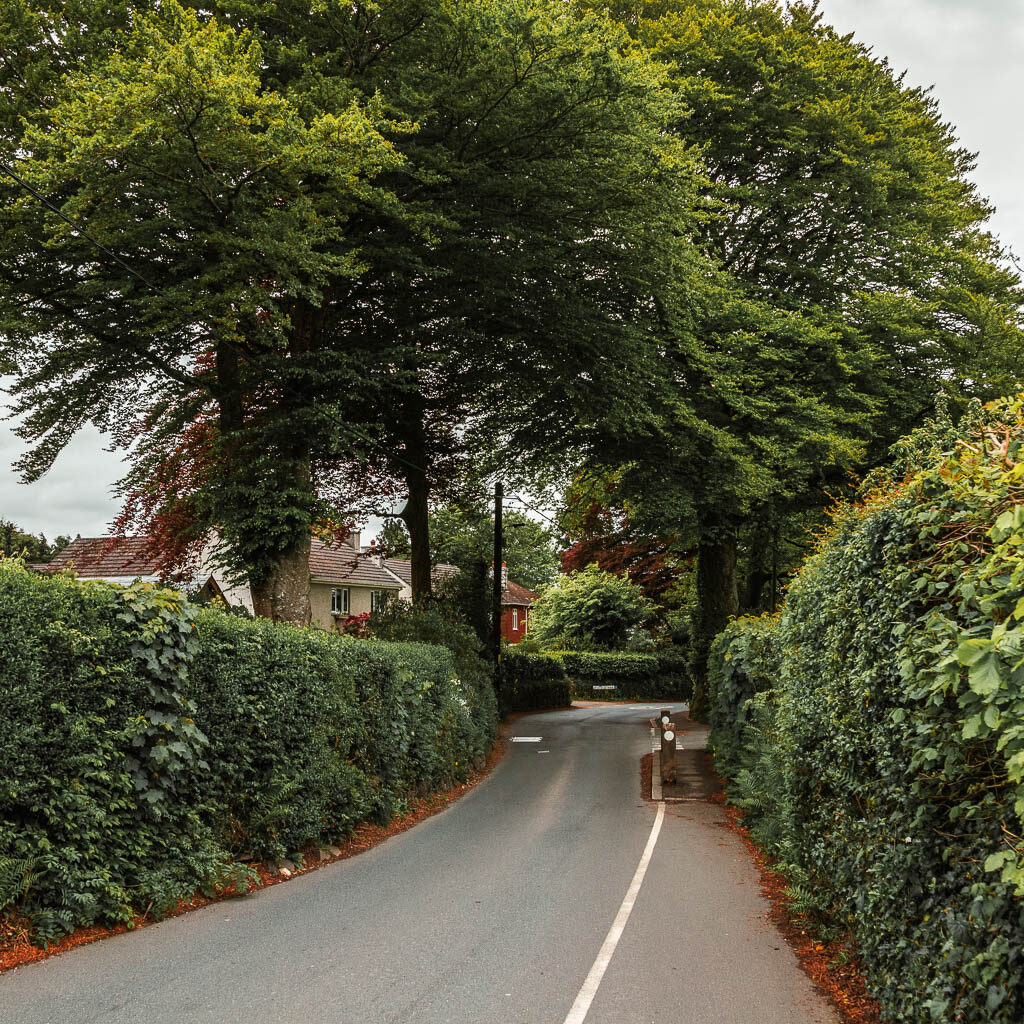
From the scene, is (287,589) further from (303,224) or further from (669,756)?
(669,756)

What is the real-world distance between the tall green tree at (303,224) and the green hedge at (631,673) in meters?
30.5

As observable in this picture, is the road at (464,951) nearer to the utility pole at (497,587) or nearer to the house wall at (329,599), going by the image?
the utility pole at (497,587)

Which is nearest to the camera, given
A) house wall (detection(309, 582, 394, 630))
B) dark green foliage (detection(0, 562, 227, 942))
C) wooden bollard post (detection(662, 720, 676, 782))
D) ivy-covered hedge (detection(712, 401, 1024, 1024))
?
ivy-covered hedge (detection(712, 401, 1024, 1024))

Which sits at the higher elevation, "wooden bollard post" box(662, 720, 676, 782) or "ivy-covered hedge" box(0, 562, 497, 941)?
"ivy-covered hedge" box(0, 562, 497, 941)

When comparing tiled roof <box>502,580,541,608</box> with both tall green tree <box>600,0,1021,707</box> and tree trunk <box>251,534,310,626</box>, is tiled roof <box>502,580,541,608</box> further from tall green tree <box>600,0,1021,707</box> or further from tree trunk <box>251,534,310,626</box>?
tree trunk <box>251,534,310,626</box>

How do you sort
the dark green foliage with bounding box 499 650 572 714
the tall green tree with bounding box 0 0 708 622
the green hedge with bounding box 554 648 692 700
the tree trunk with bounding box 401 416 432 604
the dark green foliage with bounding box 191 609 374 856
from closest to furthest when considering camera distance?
the dark green foliage with bounding box 191 609 374 856
the tall green tree with bounding box 0 0 708 622
the tree trunk with bounding box 401 416 432 604
the dark green foliage with bounding box 499 650 572 714
the green hedge with bounding box 554 648 692 700

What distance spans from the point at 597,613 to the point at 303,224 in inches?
1563

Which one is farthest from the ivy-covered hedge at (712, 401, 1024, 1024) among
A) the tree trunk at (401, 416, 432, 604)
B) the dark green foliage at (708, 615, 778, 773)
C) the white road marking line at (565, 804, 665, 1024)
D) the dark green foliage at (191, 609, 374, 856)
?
the tree trunk at (401, 416, 432, 604)

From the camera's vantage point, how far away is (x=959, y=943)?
4.12 meters

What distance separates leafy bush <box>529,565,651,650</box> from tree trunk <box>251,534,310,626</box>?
34877 mm

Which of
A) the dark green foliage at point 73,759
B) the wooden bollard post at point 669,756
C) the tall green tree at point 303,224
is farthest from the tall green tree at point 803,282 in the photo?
the dark green foliage at point 73,759

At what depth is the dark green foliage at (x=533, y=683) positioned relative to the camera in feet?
124

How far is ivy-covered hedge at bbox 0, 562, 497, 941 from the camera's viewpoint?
6602 mm

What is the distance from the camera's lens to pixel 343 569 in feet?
164
